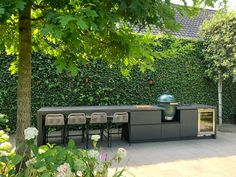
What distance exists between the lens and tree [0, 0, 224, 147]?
1.93 m

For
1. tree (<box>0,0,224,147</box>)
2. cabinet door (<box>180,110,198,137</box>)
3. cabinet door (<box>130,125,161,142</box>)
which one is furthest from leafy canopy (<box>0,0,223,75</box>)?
cabinet door (<box>180,110,198,137</box>)

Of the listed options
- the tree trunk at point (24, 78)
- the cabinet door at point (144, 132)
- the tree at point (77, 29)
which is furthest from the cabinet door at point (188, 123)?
the tree trunk at point (24, 78)

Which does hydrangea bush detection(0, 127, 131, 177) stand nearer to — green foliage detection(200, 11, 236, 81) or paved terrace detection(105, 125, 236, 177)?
paved terrace detection(105, 125, 236, 177)

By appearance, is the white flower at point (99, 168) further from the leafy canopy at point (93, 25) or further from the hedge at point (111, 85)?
the hedge at point (111, 85)

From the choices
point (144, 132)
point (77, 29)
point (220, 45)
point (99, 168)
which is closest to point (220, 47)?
point (220, 45)

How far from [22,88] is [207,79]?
834cm

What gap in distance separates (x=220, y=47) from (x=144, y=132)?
167 inches

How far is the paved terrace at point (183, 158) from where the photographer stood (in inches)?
182

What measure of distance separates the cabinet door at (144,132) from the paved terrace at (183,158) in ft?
0.57

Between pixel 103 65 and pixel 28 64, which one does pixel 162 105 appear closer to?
pixel 103 65

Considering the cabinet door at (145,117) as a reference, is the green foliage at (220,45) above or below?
above

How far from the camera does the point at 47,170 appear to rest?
2.44 metres

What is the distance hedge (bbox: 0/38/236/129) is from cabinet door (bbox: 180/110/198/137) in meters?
1.89

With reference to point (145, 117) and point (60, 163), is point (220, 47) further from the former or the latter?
point (60, 163)
